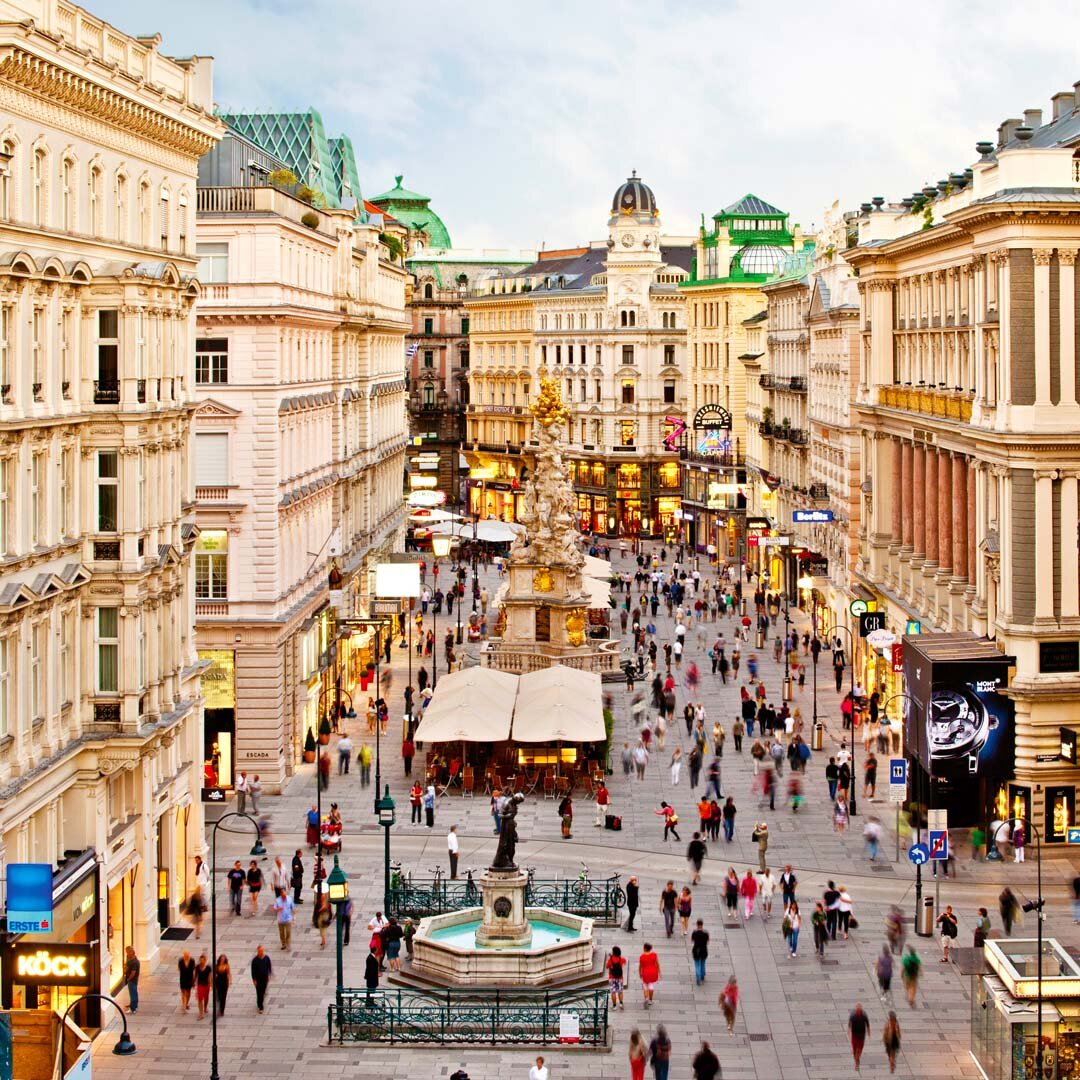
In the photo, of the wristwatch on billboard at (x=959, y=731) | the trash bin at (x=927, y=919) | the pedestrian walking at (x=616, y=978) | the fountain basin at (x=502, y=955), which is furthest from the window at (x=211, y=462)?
the trash bin at (x=927, y=919)

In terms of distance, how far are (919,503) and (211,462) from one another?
23.1 meters

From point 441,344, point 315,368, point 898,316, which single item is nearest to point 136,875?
point 315,368

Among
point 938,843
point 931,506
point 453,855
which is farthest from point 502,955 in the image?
point 931,506

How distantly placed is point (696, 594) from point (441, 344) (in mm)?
66445

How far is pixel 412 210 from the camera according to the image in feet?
603

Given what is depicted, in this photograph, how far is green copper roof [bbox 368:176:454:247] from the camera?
182 metres

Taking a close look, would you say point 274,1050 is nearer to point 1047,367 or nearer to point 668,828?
point 668,828

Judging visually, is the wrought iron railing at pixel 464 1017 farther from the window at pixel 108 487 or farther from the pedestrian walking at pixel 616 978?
the window at pixel 108 487

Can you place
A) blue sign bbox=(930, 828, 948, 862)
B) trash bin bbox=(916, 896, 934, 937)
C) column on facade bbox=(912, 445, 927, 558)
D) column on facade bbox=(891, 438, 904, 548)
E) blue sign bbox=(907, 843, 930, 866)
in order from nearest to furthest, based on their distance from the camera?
blue sign bbox=(907, 843, 930, 866)
trash bin bbox=(916, 896, 934, 937)
blue sign bbox=(930, 828, 948, 862)
column on facade bbox=(912, 445, 927, 558)
column on facade bbox=(891, 438, 904, 548)

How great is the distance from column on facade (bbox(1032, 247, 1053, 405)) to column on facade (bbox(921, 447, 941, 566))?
1169 centimetres

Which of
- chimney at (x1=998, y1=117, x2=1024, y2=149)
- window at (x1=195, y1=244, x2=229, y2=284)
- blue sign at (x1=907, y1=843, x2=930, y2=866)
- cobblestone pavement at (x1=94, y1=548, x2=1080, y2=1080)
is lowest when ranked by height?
cobblestone pavement at (x1=94, y1=548, x2=1080, y2=1080)

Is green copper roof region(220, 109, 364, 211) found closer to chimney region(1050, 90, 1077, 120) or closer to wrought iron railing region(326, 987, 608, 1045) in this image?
chimney region(1050, 90, 1077, 120)

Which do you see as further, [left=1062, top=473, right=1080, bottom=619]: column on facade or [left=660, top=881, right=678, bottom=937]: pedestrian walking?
[left=1062, top=473, right=1080, bottom=619]: column on facade

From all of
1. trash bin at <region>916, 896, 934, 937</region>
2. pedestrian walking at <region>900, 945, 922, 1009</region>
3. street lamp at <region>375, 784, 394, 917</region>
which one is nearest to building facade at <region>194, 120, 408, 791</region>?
street lamp at <region>375, 784, 394, 917</region>
